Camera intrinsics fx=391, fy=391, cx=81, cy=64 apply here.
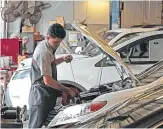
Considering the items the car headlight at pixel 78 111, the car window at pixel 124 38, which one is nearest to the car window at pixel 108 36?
the car window at pixel 124 38

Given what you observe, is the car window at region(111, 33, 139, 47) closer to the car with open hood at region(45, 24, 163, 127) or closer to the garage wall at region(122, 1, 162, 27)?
the car with open hood at region(45, 24, 163, 127)

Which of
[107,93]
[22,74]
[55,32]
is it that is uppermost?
[55,32]

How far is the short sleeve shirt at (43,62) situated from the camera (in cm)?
401

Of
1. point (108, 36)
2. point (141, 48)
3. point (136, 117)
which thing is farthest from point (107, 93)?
point (108, 36)

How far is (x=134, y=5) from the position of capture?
42.7 ft

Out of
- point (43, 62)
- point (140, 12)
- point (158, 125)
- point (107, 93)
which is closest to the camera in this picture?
point (158, 125)

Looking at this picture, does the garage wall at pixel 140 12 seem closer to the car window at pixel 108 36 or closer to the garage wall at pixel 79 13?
the garage wall at pixel 79 13

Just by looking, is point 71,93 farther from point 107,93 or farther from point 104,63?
point 104,63

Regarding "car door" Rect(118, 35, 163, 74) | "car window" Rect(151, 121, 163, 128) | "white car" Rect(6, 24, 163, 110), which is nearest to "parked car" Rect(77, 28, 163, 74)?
"car door" Rect(118, 35, 163, 74)

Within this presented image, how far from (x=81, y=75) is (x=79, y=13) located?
812cm

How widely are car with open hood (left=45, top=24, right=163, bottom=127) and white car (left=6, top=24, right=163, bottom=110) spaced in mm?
1164

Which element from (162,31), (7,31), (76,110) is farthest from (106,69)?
(7,31)

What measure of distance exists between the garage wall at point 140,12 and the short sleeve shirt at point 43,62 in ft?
29.6

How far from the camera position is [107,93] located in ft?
12.7
